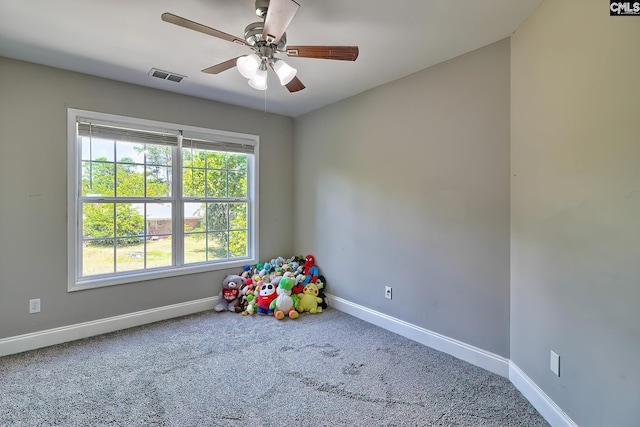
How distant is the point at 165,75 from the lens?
2926 millimetres

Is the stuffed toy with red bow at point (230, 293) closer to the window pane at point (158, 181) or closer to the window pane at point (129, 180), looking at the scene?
the window pane at point (158, 181)

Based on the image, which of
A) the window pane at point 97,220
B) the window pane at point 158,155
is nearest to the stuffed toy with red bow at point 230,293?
the window pane at point 97,220

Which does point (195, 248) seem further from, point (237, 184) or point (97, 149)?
point (97, 149)

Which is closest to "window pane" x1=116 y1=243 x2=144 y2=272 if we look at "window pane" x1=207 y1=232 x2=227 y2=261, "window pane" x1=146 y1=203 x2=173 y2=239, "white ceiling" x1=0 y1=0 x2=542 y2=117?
"window pane" x1=146 y1=203 x2=173 y2=239

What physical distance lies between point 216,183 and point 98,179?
1.20 meters

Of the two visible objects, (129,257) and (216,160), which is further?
(216,160)

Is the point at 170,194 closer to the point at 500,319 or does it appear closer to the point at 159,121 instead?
the point at 159,121

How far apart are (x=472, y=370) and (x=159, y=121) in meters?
3.82

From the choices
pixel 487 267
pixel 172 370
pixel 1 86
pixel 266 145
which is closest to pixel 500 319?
pixel 487 267

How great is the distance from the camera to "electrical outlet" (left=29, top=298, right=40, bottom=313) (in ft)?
8.77

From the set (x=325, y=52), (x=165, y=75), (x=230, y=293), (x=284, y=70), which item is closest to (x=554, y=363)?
(x=325, y=52)

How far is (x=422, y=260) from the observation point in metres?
2.80

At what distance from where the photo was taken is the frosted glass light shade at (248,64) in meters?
1.83

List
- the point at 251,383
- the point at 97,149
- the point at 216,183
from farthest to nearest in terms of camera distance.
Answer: the point at 216,183 → the point at 97,149 → the point at 251,383
